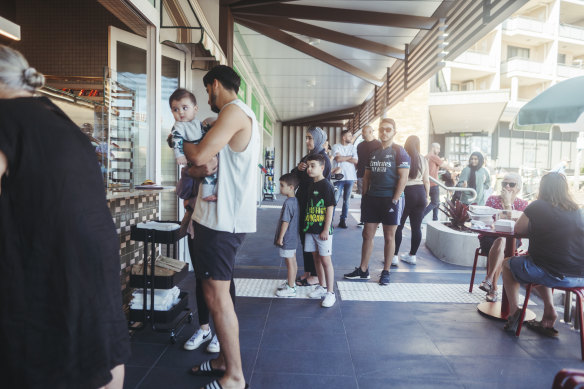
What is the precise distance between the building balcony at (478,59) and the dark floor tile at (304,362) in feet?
81.6

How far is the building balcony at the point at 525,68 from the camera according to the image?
78.6 ft

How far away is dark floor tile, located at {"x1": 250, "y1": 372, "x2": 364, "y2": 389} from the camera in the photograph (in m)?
1.98

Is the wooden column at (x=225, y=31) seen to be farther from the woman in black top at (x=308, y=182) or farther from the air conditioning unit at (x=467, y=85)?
the air conditioning unit at (x=467, y=85)

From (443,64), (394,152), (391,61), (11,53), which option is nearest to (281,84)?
(391,61)

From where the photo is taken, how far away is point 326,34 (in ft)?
16.6

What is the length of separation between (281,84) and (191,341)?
281 inches

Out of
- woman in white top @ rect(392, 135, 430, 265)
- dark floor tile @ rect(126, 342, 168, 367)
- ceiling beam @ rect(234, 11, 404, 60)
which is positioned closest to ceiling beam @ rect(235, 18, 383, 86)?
ceiling beam @ rect(234, 11, 404, 60)

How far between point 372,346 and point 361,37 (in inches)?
174

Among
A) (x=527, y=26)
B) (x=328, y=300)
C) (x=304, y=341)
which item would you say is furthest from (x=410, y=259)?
(x=527, y=26)

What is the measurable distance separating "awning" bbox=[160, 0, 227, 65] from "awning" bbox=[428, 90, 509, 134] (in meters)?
18.2

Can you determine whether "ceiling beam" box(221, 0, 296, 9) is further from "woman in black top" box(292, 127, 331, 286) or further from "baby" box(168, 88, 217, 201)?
"baby" box(168, 88, 217, 201)

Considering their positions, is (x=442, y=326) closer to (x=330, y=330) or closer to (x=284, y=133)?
(x=330, y=330)

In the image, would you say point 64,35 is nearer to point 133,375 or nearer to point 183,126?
point 183,126

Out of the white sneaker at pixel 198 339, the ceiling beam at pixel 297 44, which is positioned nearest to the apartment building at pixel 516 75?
the ceiling beam at pixel 297 44
